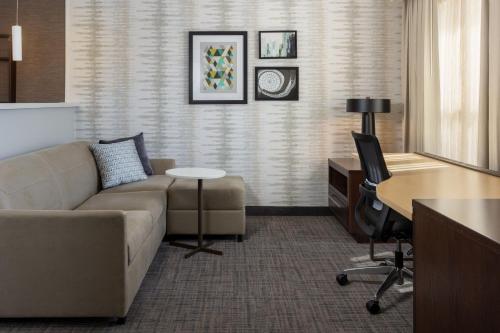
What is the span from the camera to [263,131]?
211 inches

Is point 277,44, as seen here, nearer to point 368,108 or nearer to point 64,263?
point 368,108

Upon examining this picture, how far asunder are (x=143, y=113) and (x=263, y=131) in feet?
4.13

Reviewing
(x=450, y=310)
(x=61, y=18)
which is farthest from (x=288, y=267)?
(x=61, y=18)

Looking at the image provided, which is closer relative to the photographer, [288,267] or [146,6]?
[288,267]

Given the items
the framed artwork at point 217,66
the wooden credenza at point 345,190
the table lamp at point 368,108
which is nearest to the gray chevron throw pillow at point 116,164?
the framed artwork at point 217,66

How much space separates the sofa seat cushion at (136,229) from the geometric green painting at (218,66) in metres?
2.21

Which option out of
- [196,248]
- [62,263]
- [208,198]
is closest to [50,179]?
A: [62,263]

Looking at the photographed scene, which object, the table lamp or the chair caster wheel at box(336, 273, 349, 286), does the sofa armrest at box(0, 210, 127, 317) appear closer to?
the chair caster wheel at box(336, 273, 349, 286)

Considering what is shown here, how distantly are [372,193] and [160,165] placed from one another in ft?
8.44

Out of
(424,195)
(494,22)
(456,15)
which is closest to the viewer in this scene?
(424,195)

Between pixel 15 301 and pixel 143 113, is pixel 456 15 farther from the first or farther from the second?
pixel 15 301

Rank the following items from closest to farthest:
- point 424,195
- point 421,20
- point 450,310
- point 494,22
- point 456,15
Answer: point 450,310
point 424,195
point 494,22
point 456,15
point 421,20

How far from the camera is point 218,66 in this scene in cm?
527

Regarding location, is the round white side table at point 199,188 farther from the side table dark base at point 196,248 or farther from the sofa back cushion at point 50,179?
the sofa back cushion at point 50,179
